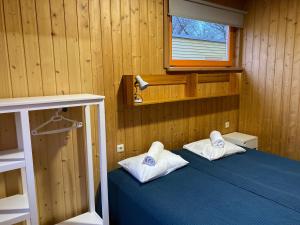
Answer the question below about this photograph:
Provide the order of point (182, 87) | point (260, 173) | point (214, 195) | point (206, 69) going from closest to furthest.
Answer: point (214, 195), point (260, 173), point (182, 87), point (206, 69)

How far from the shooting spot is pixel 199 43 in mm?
2920

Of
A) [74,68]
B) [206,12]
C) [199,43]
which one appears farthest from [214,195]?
[206,12]

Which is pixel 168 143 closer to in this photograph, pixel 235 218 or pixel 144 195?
pixel 144 195

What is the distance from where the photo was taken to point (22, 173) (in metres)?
1.77

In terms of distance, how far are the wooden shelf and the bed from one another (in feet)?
2.36

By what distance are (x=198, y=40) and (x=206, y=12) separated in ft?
1.06

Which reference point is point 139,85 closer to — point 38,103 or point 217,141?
point 38,103

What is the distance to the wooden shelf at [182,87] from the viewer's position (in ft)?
7.40

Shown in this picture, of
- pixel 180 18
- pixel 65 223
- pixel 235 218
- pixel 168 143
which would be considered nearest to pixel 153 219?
pixel 235 218

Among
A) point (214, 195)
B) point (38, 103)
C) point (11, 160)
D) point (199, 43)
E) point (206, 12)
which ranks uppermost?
point (206, 12)

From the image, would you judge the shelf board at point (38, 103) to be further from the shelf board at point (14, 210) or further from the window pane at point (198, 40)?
the window pane at point (198, 40)

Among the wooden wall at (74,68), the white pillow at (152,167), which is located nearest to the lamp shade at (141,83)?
the wooden wall at (74,68)

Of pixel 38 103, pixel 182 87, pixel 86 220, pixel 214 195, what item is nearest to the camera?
pixel 38 103

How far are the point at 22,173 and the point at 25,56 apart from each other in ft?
2.83
